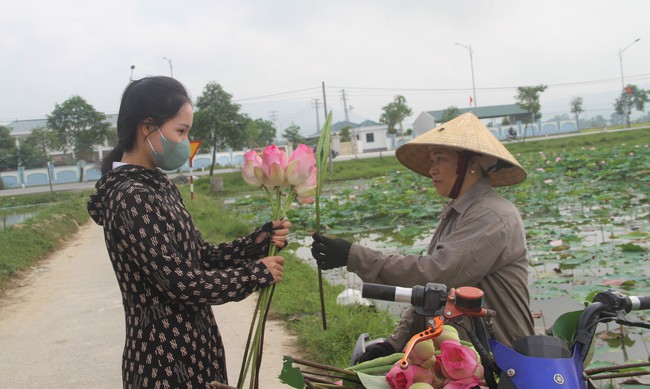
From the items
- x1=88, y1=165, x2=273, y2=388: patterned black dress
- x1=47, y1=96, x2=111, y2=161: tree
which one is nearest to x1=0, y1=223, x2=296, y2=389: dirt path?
x1=88, y1=165, x2=273, y2=388: patterned black dress

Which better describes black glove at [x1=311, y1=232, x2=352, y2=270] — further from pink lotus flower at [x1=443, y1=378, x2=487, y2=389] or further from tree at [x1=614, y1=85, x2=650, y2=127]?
tree at [x1=614, y1=85, x2=650, y2=127]

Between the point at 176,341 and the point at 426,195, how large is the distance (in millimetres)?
10545

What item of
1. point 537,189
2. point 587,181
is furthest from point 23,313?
point 587,181

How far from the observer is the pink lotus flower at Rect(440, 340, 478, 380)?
106 cm

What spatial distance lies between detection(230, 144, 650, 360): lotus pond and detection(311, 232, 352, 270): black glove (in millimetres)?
2228

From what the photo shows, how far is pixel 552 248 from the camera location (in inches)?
218

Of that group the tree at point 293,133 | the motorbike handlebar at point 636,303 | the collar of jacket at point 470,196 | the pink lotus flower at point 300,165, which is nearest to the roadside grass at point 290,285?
the collar of jacket at point 470,196

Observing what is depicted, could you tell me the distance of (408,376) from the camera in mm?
1106

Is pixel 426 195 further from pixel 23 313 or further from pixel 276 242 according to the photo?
pixel 276 242

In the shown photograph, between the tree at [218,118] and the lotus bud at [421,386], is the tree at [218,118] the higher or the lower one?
the higher one

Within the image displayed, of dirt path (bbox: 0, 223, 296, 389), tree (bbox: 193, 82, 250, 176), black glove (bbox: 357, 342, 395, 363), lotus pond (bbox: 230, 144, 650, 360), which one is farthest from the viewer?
tree (bbox: 193, 82, 250, 176)

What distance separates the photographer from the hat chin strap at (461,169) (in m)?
1.94

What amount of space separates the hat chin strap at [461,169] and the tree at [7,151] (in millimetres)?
37032

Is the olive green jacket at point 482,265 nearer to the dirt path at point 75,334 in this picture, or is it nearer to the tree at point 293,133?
the dirt path at point 75,334
